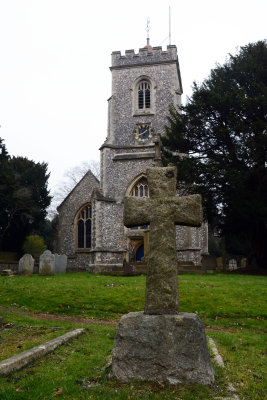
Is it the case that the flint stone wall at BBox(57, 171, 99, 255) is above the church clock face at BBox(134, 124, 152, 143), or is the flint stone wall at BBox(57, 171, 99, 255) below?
below

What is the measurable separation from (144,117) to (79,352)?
2214 centimetres

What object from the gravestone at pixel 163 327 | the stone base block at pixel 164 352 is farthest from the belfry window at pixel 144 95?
the stone base block at pixel 164 352

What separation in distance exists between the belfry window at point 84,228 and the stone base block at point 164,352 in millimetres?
23209

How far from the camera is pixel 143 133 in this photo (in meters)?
25.5

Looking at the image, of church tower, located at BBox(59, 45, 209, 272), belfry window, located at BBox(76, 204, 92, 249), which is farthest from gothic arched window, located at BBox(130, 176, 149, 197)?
belfry window, located at BBox(76, 204, 92, 249)

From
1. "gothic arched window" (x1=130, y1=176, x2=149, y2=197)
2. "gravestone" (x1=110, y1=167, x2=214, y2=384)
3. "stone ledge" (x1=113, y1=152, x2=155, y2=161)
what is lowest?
"gravestone" (x1=110, y1=167, x2=214, y2=384)

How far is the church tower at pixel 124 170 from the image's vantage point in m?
22.8

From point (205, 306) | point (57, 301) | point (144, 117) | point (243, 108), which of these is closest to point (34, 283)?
point (57, 301)

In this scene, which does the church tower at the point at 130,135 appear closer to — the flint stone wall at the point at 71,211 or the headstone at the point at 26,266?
the flint stone wall at the point at 71,211

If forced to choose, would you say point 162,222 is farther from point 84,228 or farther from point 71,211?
point 71,211

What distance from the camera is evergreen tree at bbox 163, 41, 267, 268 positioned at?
17.8 m

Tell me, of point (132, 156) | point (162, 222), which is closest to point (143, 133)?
point (132, 156)

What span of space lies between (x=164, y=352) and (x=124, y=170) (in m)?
20.6

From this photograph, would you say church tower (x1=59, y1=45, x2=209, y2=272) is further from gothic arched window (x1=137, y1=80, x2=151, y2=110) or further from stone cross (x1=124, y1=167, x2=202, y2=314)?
stone cross (x1=124, y1=167, x2=202, y2=314)
